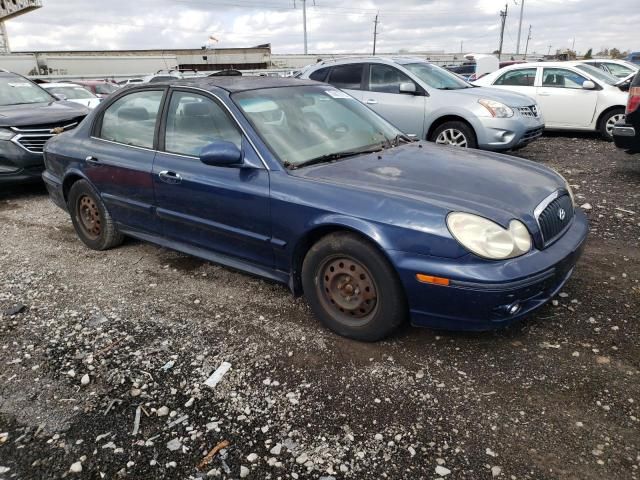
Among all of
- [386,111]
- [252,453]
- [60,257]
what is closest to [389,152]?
[252,453]

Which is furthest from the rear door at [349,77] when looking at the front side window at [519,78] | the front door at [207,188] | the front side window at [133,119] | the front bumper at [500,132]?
the front door at [207,188]

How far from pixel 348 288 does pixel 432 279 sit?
22.2 inches

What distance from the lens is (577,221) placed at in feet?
11.2

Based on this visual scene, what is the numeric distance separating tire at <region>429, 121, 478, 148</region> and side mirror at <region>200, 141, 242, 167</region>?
483cm

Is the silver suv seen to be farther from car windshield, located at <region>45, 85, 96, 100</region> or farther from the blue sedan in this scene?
car windshield, located at <region>45, 85, 96, 100</region>

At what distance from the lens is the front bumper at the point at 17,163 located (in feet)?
21.5

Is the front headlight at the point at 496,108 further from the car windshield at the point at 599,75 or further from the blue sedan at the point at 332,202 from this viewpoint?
the car windshield at the point at 599,75

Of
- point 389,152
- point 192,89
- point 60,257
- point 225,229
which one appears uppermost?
point 192,89

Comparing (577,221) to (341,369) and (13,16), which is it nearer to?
(341,369)

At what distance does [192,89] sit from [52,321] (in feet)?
6.40

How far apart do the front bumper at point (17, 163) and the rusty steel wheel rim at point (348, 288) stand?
5.36 meters

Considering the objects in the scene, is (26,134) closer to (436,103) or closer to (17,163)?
(17,163)

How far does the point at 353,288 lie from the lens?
9.96ft

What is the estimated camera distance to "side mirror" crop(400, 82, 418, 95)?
7.69 meters
